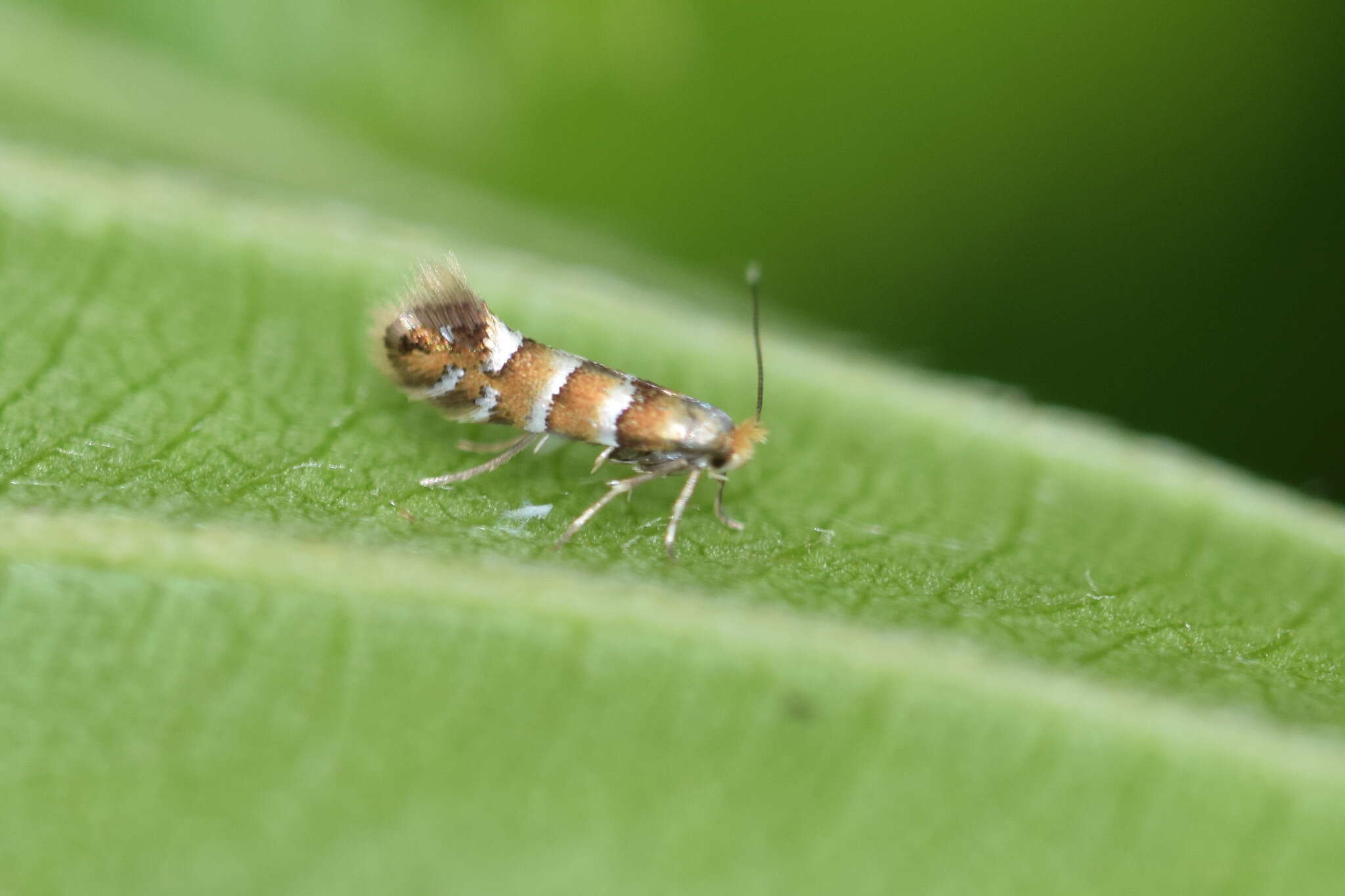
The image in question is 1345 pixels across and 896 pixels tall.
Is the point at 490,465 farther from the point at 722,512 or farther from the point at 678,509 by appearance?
the point at 722,512

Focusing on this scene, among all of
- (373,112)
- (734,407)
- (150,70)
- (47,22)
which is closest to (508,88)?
(373,112)

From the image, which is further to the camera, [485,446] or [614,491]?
[485,446]

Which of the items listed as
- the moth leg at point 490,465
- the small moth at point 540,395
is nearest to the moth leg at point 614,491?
the small moth at point 540,395

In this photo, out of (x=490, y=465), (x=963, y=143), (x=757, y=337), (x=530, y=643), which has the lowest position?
(x=530, y=643)

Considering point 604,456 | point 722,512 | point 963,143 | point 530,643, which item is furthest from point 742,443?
point 963,143

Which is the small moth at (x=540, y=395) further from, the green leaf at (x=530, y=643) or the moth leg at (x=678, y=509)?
→ the green leaf at (x=530, y=643)

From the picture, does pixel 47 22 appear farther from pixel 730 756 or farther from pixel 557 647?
pixel 730 756
